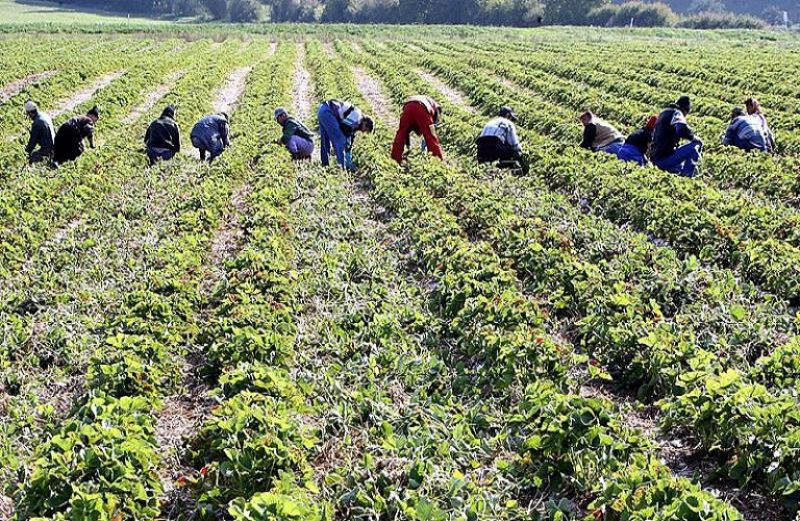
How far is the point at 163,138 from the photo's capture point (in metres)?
13.6

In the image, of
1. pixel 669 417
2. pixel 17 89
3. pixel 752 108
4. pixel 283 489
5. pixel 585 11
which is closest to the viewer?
pixel 283 489

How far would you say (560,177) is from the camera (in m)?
11.6

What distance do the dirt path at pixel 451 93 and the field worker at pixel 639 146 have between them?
26.1 ft

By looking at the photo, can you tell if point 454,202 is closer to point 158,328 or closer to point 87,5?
point 158,328

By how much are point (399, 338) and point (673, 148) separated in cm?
750

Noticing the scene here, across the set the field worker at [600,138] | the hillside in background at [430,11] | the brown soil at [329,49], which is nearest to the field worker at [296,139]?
the field worker at [600,138]

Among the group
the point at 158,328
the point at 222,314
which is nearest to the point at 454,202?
the point at 222,314

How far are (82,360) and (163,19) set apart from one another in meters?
101

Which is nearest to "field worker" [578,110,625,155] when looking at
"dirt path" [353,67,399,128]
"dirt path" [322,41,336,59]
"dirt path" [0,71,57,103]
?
"dirt path" [353,67,399,128]

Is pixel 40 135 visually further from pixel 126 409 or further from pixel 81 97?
pixel 81 97

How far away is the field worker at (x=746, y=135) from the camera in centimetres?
1244

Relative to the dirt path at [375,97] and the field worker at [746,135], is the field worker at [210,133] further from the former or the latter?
the field worker at [746,135]

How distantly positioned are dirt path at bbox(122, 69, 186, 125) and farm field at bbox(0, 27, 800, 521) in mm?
7122

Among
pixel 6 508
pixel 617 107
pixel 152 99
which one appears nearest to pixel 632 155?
pixel 617 107
